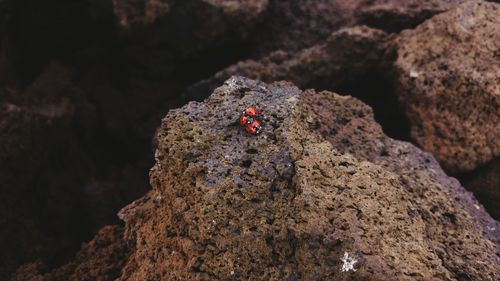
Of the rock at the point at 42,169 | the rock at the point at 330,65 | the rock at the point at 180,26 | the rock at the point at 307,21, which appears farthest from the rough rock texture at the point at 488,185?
the rock at the point at 42,169

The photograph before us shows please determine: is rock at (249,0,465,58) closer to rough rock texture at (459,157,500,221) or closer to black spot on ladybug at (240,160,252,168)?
rough rock texture at (459,157,500,221)

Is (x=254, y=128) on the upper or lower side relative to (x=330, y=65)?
upper

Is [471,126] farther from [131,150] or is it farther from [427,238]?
[131,150]

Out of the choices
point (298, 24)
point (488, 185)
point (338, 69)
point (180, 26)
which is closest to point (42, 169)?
point (180, 26)

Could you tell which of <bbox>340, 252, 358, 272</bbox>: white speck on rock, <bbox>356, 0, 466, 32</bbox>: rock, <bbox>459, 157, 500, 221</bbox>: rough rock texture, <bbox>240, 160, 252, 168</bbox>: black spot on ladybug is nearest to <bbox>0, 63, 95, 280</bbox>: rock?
<bbox>240, 160, 252, 168</bbox>: black spot on ladybug

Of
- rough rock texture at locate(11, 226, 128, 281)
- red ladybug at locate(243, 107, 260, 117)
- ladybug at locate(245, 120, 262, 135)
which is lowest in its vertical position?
rough rock texture at locate(11, 226, 128, 281)

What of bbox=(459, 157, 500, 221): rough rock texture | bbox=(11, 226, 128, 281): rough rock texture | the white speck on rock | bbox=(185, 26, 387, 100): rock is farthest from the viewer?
bbox=(185, 26, 387, 100): rock

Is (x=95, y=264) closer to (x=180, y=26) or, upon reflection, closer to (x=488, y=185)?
(x=180, y=26)

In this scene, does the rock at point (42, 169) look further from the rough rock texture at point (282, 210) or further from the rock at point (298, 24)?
the rock at point (298, 24)
